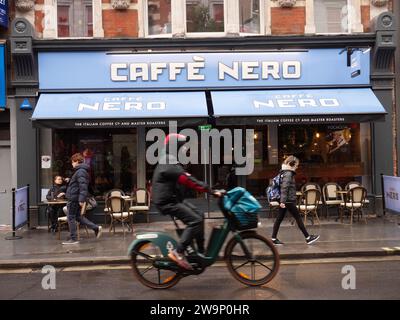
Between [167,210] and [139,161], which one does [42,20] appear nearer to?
[139,161]

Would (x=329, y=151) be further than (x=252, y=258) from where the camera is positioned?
Yes

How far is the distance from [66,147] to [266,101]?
5270mm

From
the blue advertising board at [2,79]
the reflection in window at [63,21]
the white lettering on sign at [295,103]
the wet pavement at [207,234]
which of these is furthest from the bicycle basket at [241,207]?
the reflection in window at [63,21]

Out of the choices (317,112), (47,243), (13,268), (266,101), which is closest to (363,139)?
(317,112)

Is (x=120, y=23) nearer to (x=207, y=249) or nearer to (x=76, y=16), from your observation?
(x=76, y=16)

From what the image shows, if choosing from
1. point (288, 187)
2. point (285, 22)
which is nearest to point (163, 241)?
point (288, 187)

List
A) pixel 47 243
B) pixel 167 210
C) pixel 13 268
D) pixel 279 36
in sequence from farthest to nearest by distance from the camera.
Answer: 1. pixel 279 36
2. pixel 47 243
3. pixel 13 268
4. pixel 167 210

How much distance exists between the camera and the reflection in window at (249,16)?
1331cm

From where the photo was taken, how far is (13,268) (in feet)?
28.2

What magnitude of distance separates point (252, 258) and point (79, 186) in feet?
15.6

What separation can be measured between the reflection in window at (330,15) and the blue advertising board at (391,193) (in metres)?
4.19

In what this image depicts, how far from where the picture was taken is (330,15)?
13.5 m

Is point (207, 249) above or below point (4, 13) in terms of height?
below

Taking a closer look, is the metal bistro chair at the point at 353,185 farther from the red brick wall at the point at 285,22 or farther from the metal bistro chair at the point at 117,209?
the metal bistro chair at the point at 117,209
